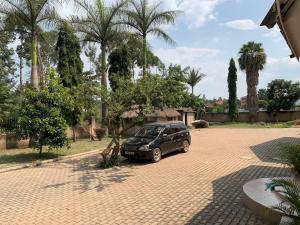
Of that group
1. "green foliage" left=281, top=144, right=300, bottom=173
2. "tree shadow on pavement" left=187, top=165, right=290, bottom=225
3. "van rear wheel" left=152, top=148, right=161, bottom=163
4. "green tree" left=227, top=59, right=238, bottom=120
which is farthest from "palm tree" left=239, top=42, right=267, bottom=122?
"green foliage" left=281, top=144, right=300, bottom=173

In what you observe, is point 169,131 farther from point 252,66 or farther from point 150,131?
point 252,66

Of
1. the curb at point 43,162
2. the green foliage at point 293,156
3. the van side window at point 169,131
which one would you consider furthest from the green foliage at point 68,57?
the green foliage at point 293,156

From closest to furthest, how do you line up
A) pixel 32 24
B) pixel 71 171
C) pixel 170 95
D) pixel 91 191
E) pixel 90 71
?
pixel 91 191 → pixel 71 171 → pixel 170 95 → pixel 32 24 → pixel 90 71

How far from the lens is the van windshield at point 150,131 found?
53.5 feet

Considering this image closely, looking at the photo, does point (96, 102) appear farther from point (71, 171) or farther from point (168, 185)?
point (168, 185)

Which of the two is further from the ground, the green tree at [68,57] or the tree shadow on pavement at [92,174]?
the green tree at [68,57]

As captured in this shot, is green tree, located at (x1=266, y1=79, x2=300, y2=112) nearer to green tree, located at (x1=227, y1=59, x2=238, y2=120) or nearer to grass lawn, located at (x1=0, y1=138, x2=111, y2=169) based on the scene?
green tree, located at (x1=227, y1=59, x2=238, y2=120)

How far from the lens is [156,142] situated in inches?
620

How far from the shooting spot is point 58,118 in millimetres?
16406

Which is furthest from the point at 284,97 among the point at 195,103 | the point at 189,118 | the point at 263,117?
the point at 189,118

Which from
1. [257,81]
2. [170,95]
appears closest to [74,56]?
[170,95]

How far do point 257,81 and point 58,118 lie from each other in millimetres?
38623

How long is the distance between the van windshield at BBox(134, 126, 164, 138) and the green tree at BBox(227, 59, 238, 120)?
115 feet

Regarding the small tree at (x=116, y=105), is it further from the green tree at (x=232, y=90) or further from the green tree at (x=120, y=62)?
the green tree at (x=232, y=90)
